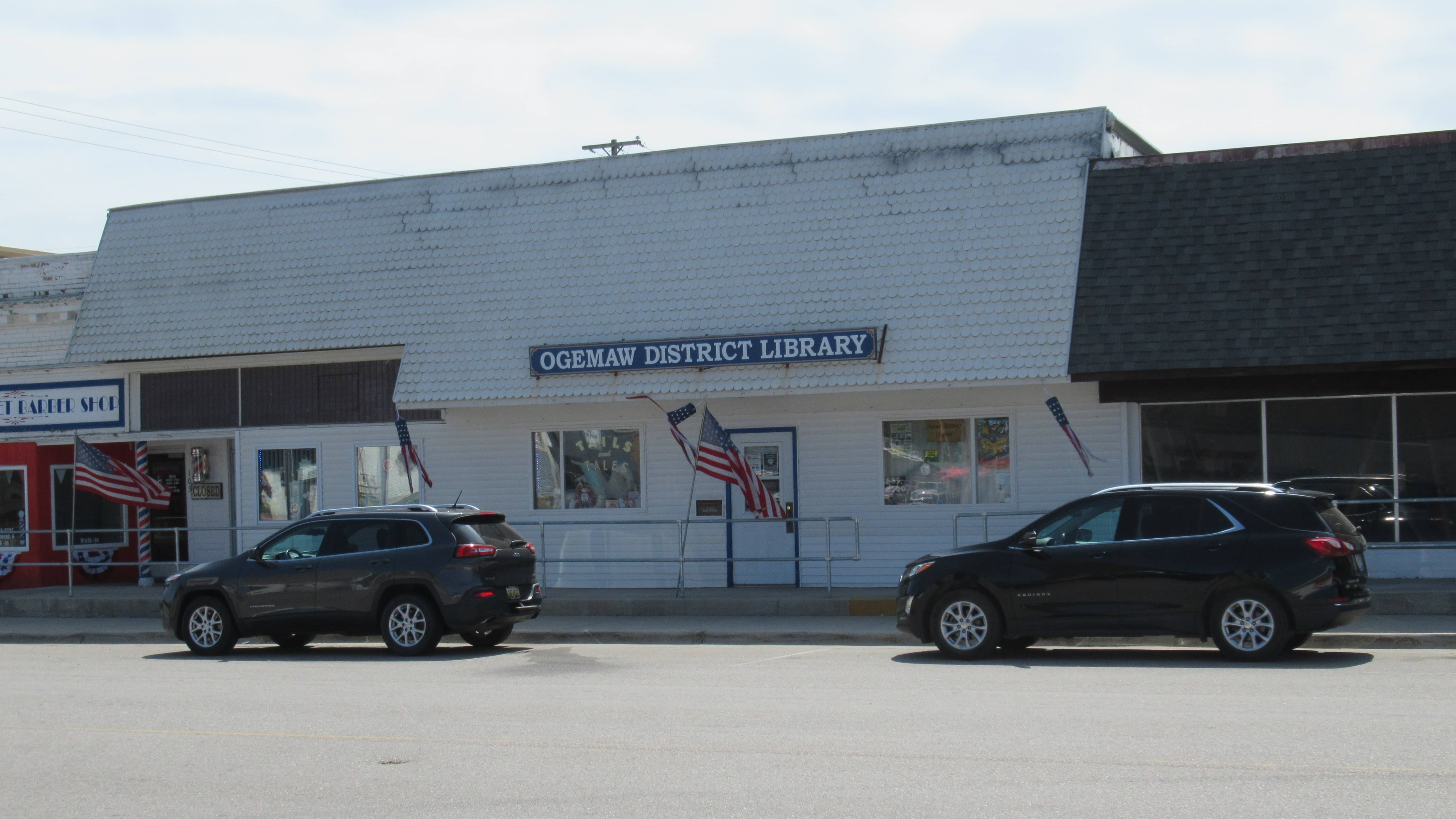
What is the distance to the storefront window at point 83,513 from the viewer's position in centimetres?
2386

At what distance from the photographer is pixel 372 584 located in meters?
14.6

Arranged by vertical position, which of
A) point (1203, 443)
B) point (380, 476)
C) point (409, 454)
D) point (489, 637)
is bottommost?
point (489, 637)

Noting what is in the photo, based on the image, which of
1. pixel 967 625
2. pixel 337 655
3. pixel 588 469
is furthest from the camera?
pixel 588 469

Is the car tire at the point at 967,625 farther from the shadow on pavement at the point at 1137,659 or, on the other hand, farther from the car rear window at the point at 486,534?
the car rear window at the point at 486,534

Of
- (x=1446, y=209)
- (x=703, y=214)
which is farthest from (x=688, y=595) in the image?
(x=1446, y=209)

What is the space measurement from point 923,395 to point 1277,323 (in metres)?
4.59

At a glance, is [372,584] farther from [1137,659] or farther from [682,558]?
[1137,659]

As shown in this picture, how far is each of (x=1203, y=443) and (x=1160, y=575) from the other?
18.6 feet

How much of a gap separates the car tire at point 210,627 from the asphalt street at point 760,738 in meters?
1.58

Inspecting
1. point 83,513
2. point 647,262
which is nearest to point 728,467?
point 647,262

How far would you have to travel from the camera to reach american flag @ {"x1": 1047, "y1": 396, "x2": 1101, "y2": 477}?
17.3 metres

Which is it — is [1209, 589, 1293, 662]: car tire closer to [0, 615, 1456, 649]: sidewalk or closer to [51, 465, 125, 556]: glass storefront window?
[0, 615, 1456, 649]: sidewalk

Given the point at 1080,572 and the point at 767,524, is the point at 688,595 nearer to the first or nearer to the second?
the point at 767,524

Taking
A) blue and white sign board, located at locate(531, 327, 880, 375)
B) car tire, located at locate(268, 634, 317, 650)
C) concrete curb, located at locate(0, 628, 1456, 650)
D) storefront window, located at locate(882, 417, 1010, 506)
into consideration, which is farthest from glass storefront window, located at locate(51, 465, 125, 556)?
storefront window, located at locate(882, 417, 1010, 506)
